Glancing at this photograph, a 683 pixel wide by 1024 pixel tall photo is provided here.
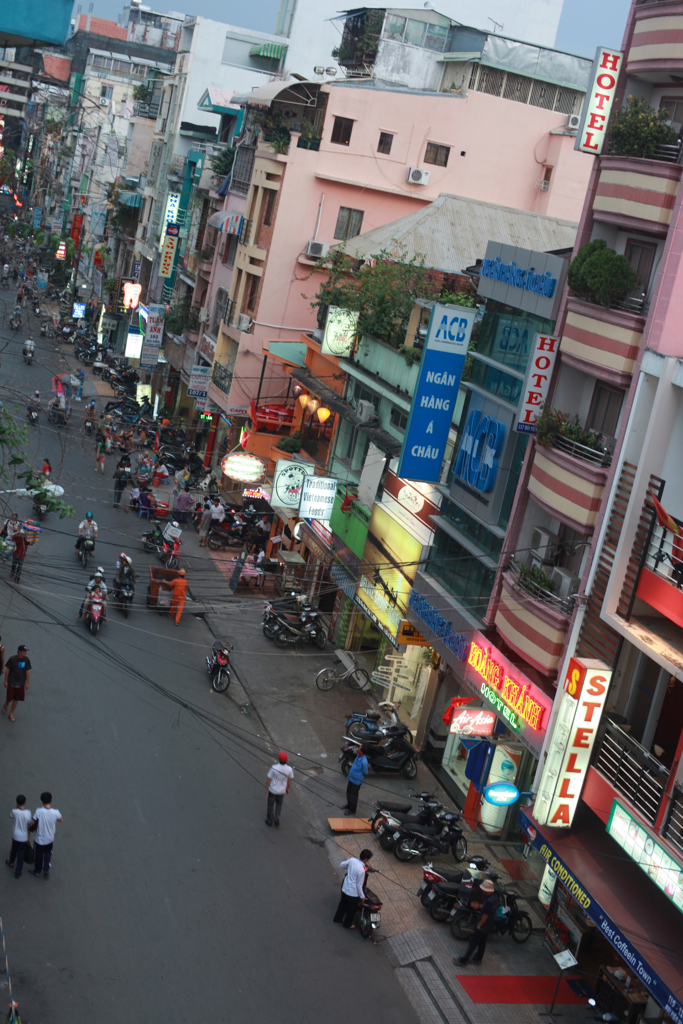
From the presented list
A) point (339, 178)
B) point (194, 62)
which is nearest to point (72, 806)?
point (339, 178)

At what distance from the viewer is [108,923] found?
1431cm

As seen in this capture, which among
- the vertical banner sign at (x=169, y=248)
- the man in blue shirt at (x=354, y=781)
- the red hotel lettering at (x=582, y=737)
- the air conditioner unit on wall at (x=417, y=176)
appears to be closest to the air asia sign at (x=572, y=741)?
the red hotel lettering at (x=582, y=737)

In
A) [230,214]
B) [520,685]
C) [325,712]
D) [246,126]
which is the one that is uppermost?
[246,126]

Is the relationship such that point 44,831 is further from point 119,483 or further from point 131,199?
point 131,199

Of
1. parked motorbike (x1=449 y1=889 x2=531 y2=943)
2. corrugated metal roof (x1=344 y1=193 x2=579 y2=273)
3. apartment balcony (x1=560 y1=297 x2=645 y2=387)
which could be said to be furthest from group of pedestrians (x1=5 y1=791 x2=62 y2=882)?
corrugated metal roof (x1=344 y1=193 x2=579 y2=273)

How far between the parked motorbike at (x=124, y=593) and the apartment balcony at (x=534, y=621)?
1216cm

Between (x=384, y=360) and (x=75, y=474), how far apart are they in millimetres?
16757

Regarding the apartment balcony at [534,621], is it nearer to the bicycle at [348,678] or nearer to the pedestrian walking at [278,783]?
the pedestrian walking at [278,783]

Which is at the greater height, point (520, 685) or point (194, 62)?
point (194, 62)

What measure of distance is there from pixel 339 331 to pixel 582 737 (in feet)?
54.4

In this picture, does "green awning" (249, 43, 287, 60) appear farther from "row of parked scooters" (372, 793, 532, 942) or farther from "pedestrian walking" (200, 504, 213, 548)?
"row of parked scooters" (372, 793, 532, 942)

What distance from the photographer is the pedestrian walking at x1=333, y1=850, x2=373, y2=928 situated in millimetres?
15281

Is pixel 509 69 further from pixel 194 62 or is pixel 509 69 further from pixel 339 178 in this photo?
pixel 194 62

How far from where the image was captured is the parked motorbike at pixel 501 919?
15.9 meters
